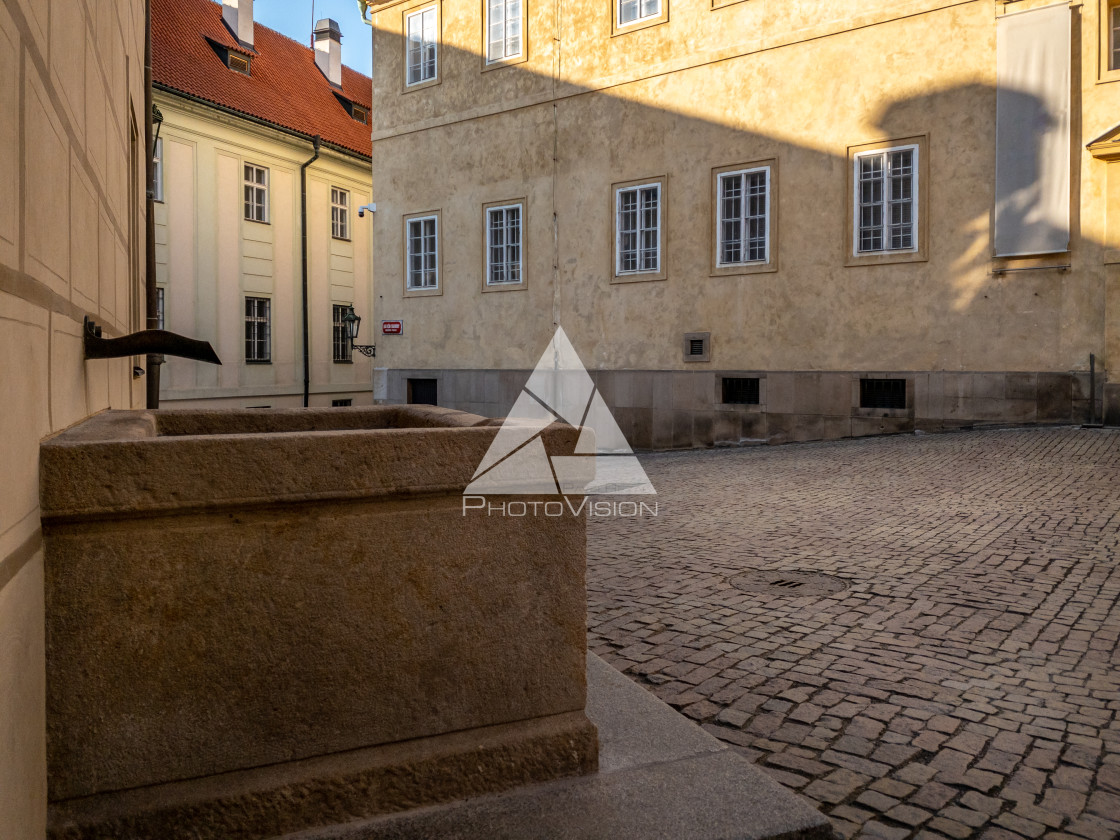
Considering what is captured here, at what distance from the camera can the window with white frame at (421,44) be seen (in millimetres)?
22812

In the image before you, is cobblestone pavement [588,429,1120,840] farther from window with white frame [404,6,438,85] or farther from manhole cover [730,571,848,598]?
window with white frame [404,6,438,85]

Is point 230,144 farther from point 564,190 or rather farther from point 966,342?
point 966,342

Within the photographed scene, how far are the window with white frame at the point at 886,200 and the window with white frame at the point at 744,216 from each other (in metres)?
1.75

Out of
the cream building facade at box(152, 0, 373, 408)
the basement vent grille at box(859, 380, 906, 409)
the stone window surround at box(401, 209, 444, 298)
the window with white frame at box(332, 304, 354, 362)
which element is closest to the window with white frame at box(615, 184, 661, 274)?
the basement vent grille at box(859, 380, 906, 409)

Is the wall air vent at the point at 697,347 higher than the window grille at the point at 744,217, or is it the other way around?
the window grille at the point at 744,217

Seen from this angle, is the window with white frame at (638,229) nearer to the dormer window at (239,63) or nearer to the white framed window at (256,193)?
the white framed window at (256,193)

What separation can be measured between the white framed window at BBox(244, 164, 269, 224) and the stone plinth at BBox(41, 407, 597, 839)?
26.5 metres

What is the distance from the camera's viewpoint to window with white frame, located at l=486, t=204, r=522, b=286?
2122 cm

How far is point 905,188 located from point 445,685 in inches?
603

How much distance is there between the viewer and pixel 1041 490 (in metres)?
9.95

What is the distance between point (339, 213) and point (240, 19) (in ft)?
23.9

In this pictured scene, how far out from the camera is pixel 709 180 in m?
18.2

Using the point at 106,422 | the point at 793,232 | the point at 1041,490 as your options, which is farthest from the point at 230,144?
the point at 106,422

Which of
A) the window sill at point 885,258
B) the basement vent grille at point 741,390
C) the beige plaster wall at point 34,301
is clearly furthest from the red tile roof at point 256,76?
the beige plaster wall at point 34,301
